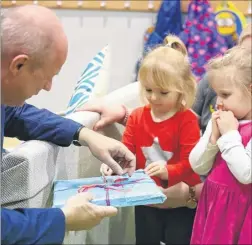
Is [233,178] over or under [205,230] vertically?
over

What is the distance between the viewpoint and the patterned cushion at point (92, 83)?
1.59m

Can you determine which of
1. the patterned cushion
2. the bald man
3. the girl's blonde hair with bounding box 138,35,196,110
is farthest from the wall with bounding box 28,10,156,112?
the bald man

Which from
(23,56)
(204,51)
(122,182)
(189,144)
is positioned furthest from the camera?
(204,51)

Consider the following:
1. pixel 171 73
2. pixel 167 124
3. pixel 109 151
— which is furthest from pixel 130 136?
pixel 109 151

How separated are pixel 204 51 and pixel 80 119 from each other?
1.23 meters

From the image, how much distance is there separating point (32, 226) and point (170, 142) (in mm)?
714

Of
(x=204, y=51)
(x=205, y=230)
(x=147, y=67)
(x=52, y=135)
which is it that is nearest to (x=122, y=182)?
(x=52, y=135)

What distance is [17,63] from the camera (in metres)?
0.81

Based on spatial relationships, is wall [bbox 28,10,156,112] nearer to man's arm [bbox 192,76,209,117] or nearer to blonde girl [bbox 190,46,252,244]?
man's arm [bbox 192,76,209,117]

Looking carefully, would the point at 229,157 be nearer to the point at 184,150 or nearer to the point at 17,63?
the point at 184,150

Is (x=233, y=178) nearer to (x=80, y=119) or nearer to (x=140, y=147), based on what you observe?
(x=140, y=147)

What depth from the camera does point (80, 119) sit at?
136 centimetres

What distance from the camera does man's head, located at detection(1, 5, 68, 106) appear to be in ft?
2.66

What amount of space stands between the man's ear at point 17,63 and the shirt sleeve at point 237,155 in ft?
2.00
